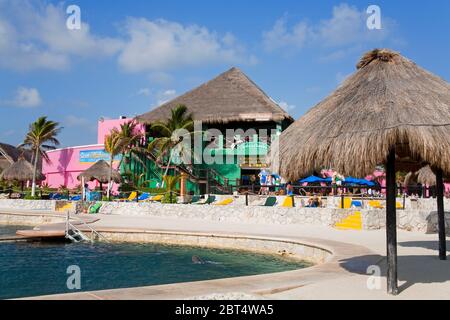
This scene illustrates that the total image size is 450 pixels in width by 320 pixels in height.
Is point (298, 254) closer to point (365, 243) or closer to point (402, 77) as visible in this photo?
point (365, 243)

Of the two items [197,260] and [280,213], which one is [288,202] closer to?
[280,213]

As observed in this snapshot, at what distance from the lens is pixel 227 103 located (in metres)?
31.1

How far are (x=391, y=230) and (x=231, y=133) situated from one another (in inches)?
974

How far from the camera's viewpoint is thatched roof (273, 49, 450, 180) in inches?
224

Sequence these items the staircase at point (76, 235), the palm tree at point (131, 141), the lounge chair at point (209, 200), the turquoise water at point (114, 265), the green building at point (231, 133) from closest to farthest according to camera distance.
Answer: the turquoise water at point (114, 265) < the staircase at point (76, 235) < the lounge chair at point (209, 200) < the green building at point (231, 133) < the palm tree at point (131, 141)

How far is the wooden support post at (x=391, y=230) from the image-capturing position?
5950 mm

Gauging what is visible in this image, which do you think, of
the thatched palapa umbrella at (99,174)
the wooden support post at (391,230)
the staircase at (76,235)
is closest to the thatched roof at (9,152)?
the thatched palapa umbrella at (99,174)

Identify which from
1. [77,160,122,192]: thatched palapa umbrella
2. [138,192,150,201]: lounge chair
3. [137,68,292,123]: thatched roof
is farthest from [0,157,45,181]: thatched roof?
[138,192,150,201]: lounge chair

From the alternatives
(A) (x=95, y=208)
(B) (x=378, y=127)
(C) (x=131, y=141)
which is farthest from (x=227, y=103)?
A: (B) (x=378, y=127)

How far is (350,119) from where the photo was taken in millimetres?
6148

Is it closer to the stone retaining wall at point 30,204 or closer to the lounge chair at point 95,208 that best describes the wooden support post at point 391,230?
the lounge chair at point 95,208

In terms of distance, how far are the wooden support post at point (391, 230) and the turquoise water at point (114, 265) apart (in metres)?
4.14
